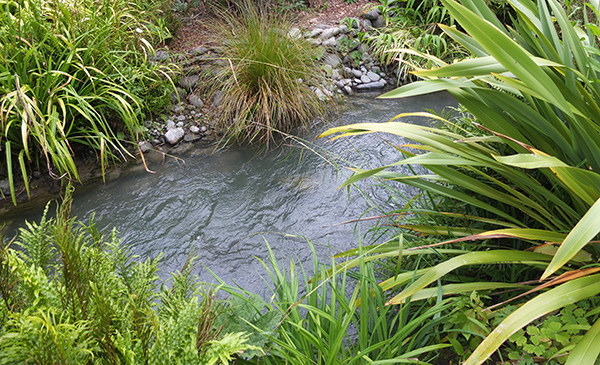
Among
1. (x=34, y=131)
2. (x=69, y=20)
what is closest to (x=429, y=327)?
(x=34, y=131)

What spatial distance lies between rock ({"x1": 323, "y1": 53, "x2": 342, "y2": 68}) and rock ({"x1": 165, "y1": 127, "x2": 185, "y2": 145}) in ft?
7.05

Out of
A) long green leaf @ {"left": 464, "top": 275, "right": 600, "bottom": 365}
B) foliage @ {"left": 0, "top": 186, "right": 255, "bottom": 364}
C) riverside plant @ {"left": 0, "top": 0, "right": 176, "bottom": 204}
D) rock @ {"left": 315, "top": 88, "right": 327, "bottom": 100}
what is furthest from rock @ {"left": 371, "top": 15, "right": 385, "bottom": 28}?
foliage @ {"left": 0, "top": 186, "right": 255, "bottom": 364}

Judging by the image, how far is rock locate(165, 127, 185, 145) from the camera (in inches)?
146

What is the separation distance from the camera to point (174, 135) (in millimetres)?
3725

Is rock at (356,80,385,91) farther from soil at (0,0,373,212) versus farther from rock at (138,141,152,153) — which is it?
rock at (138,141,152,153)

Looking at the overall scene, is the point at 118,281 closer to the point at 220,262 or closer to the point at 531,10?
the point at 220,262

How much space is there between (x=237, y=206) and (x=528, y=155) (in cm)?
214

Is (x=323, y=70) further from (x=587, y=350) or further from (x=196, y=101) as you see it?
(x=587, y=350)

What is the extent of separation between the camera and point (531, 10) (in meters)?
1.70

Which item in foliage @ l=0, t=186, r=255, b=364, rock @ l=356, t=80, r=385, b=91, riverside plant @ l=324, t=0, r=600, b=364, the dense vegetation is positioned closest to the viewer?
foliage @ l=0, t=186, r=255, b=364

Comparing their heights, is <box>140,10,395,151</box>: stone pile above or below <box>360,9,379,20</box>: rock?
below

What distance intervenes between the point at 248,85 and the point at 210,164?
91cm

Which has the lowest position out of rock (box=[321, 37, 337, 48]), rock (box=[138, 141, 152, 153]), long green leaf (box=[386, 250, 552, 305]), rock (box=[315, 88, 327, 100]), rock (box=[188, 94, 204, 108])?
long green leaf (box=[386, 250, 552, 305])

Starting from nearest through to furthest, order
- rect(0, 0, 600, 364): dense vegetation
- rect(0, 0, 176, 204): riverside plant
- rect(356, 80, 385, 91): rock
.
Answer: rect(0, 0, 600, 364): dense vegetation, rect(0, 0, 176, 204): riverside plant, rect(356, 80, 385, 91): rock
